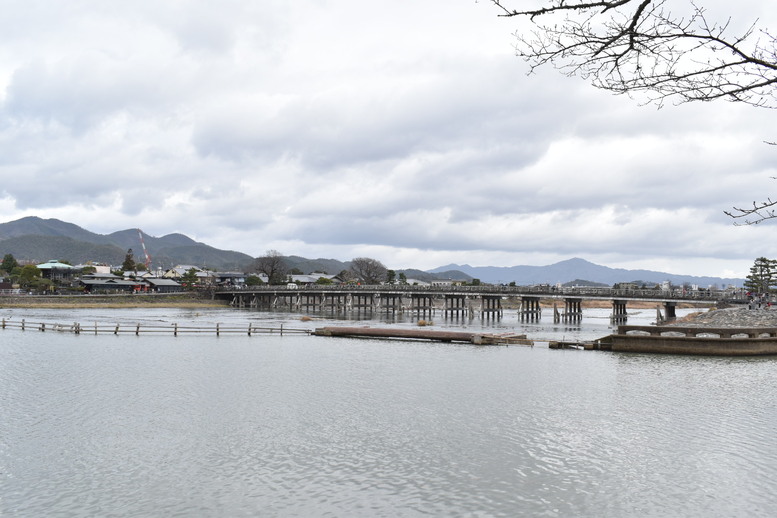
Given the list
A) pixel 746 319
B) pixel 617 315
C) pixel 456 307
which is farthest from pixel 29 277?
pixel 746 319

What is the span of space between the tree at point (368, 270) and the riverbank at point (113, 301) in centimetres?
6202

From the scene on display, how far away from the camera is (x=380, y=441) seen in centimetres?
1653

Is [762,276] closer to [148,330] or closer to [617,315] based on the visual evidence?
[617,315]

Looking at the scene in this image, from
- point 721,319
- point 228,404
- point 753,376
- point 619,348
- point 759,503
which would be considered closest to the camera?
point 759,503

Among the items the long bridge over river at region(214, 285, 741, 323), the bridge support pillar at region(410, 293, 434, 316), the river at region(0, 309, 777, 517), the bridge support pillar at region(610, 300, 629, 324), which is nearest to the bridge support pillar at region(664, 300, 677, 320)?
the long bridge over river at region(214, 285, 741, 323)

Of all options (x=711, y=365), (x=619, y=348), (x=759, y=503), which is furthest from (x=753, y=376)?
(x=759, y=503)

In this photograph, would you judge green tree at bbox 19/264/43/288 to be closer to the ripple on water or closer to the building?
the building

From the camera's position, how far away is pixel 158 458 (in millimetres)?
14812

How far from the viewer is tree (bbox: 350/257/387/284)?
182m

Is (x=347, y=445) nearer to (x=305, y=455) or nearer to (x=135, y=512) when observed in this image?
(x=305, y=455)

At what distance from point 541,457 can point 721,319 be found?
49.7 meters

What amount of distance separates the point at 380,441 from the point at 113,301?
105m

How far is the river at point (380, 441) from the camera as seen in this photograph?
12.3 metres

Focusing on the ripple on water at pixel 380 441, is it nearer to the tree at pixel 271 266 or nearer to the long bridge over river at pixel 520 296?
the long bridge over river at pixel 520 296
